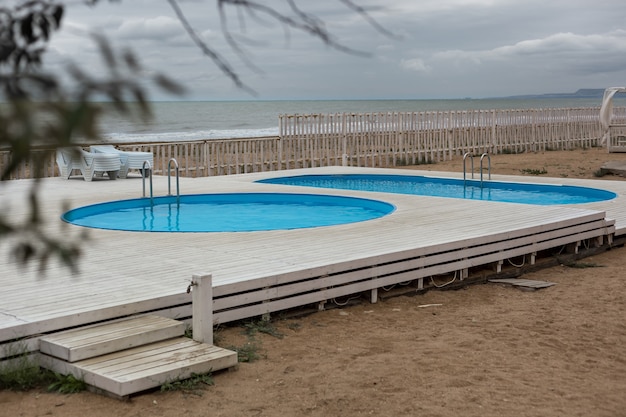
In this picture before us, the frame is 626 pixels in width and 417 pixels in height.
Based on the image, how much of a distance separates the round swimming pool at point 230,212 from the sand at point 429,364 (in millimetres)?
3580

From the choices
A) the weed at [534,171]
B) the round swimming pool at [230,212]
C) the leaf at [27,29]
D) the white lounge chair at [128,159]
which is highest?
the leaf at [27,29]

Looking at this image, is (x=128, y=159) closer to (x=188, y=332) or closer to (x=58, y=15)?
(x=188, y=332)

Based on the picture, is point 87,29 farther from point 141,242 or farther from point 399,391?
point 141,242

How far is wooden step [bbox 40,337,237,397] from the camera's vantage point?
3955 millimetres

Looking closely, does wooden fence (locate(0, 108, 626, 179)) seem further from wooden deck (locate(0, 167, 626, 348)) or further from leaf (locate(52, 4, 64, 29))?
leaf (locate(52, 4, 64, 29))

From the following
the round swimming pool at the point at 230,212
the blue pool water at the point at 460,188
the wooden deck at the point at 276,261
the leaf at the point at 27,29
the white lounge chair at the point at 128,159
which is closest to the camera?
the leaf at the point at 27,29

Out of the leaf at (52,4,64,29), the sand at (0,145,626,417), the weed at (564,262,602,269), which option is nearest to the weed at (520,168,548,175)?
the weed at (564,262,602,269)

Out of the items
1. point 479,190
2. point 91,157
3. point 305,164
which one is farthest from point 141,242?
point 305,164

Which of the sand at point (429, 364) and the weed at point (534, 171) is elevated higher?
the weed at point (534, 171)

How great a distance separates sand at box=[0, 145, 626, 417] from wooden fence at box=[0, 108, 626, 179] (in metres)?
8.53

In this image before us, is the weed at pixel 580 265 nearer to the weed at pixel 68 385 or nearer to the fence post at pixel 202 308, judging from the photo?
the fence post at pixel 202 308

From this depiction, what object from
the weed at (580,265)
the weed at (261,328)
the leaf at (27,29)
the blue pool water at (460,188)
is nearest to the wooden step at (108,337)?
the weed at (261,328)

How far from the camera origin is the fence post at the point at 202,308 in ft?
14.8

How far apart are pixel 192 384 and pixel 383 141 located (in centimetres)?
1496
